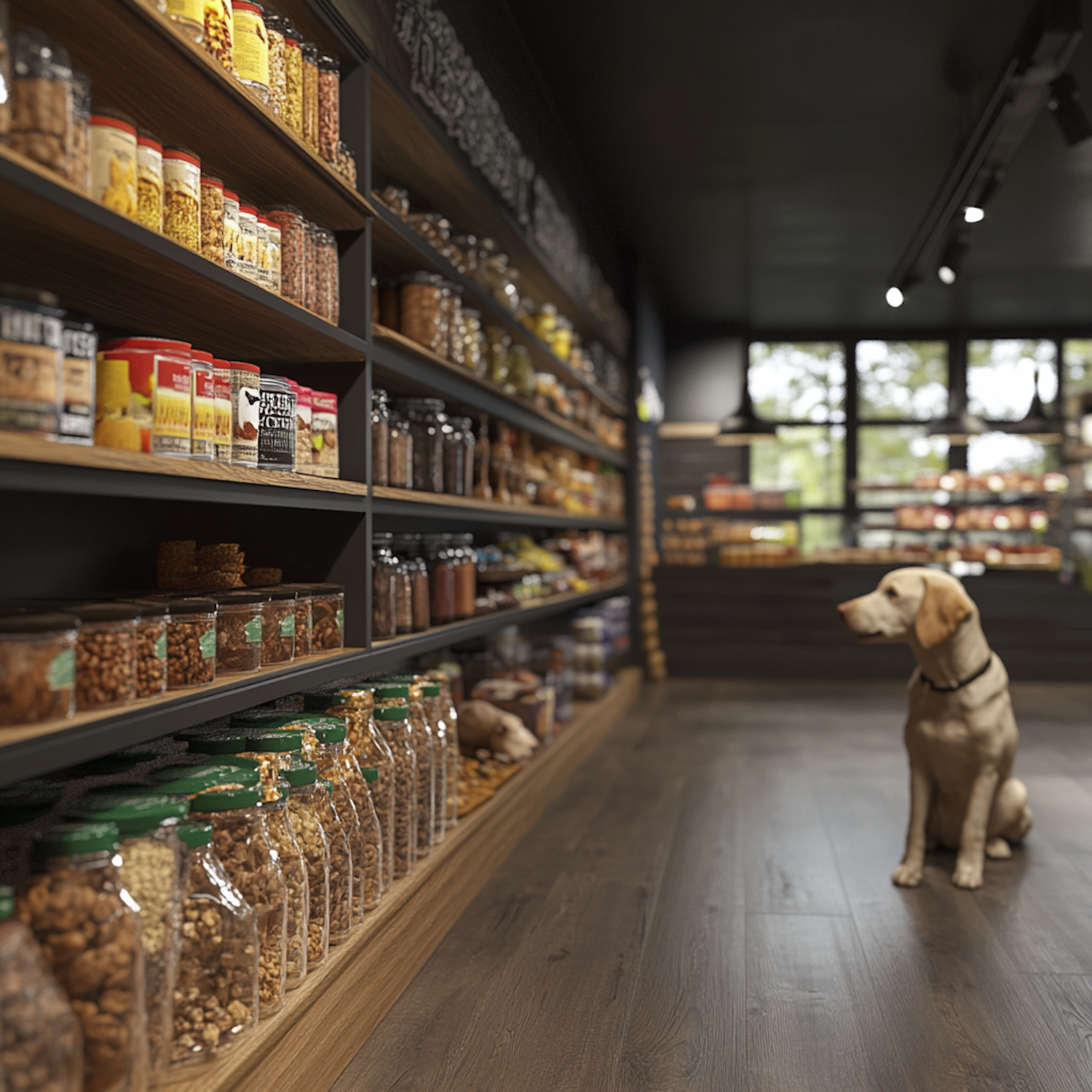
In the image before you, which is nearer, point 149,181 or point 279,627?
point 149,181

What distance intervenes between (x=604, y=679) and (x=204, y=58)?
4939mm

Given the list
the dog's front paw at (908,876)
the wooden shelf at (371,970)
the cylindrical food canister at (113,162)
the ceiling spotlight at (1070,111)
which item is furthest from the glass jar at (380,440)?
the ceiling spotlight at (1070,111)

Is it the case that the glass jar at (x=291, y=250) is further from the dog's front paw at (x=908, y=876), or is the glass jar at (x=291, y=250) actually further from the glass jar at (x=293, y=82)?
the dog's front paw at (x=908, y=876)

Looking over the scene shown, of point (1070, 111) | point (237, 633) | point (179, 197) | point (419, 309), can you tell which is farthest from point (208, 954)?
point (1070, 111)

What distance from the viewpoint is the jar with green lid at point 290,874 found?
6.04 ft

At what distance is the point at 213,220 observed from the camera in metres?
1.92

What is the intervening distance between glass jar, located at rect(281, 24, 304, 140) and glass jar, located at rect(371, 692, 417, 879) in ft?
4.45

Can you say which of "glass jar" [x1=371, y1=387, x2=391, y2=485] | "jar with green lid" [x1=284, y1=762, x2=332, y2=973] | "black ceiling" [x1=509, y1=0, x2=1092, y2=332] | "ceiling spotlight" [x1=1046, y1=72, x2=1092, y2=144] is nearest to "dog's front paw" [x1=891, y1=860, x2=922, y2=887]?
"jar with green lid" [x1=284, y1=762, x2=332, y2=973]

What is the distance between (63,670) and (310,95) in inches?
57.9

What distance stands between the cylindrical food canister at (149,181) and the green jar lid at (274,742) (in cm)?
92

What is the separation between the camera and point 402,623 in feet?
9.73

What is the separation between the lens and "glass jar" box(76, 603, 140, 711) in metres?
1.53

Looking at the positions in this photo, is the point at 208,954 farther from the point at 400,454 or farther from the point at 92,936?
the point at 400,454

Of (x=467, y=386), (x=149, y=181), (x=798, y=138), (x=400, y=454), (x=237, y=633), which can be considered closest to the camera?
(x=149, y=181)
